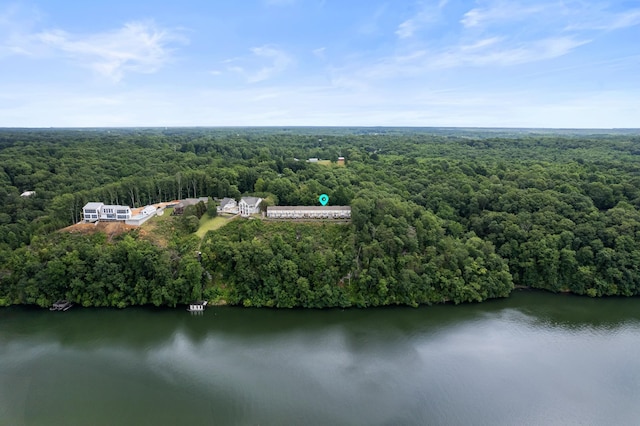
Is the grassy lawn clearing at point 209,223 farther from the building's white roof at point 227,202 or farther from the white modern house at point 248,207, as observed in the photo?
the white modern house at point 248,207

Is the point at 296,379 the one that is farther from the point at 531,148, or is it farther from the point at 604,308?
the point at 531,148

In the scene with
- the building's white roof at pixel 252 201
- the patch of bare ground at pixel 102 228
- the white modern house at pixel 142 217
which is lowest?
the patch of bare ground at pixel 102 228

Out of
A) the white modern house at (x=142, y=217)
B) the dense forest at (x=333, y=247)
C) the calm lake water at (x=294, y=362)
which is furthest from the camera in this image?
the white modern house at (x=142, y=217)

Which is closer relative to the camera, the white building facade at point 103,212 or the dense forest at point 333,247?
the dense forest at point 333,247

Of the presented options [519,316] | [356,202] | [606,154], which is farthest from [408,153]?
[519,316]

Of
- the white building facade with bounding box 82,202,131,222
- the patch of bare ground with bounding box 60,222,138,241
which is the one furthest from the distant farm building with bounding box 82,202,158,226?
the patch of bare ground with bounding box 60,222,138,241

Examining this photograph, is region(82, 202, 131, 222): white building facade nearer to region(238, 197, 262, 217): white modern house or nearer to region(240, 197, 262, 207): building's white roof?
region(238, 197, 262, 217): white modern house

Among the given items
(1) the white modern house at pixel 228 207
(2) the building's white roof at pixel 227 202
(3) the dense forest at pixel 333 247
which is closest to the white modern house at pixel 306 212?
(3) the dense forest at pixel 333 247

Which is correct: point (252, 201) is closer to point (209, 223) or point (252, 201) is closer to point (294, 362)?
point (209, 223)

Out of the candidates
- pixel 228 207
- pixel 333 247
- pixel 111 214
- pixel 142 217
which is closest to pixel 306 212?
pixel 333 247
